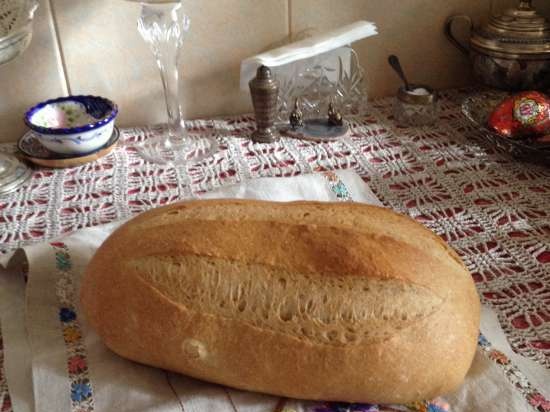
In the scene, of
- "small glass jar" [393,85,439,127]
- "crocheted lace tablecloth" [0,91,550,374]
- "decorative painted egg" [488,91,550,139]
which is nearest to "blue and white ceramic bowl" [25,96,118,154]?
"crocheted lace tablecloth" [0,91,550,374]

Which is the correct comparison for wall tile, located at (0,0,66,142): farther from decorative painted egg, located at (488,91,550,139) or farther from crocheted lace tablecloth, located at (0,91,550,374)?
decorative painted egg, located at (488,91,550,139)

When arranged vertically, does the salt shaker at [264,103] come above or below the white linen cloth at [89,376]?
above

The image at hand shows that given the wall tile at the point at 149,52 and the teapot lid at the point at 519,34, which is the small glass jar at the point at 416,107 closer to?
the teapot lid at the point at 519,34

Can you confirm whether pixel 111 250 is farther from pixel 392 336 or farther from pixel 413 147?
pixel 413 147

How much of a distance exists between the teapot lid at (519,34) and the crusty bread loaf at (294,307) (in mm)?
581

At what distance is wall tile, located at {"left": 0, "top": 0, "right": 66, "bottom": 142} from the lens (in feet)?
3.08

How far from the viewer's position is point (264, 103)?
3.14 feet

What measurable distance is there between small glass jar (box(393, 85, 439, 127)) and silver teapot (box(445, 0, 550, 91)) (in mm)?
115

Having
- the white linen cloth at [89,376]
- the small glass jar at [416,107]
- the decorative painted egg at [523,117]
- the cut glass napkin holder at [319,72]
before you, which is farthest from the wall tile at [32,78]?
the decorative painted egg at [523,117]

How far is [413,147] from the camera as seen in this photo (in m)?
0.97

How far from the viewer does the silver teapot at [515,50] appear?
0.99m

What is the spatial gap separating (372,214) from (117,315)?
281mm

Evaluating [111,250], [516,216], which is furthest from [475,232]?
[111,250]

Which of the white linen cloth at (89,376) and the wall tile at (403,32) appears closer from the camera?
the white linen cloth at (89,376)
